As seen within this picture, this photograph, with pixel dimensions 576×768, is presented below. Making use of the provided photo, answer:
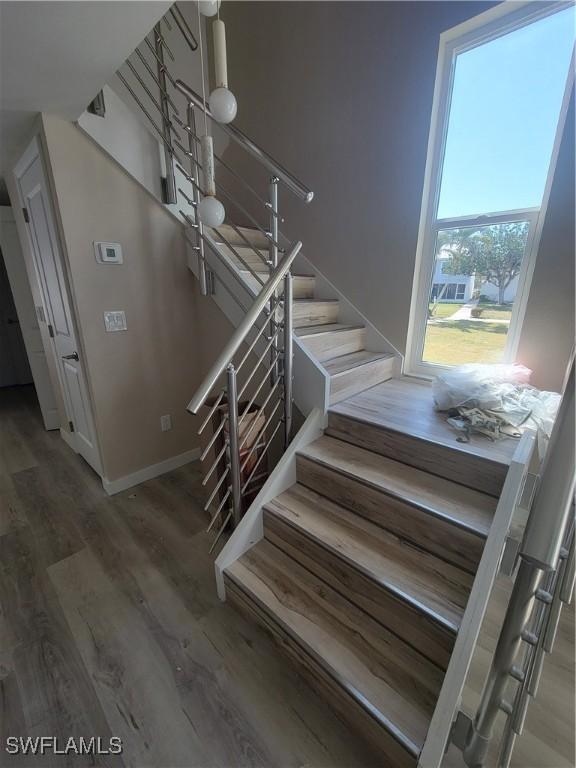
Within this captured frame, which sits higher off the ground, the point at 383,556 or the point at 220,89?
the point at 220,89

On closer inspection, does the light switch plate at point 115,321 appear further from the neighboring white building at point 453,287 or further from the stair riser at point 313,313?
the neighboring white building at point 453,287

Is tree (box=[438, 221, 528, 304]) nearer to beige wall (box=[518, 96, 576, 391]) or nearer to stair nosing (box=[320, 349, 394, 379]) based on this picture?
beige wall (box=[518, 96, 576, 391])

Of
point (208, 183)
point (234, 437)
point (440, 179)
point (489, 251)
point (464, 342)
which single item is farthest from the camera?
point (464, 342)

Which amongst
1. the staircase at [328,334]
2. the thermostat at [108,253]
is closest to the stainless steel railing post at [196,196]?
the staircase at [328,334]

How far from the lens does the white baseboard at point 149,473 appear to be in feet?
7.34

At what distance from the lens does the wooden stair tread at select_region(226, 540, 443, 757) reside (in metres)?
0.95

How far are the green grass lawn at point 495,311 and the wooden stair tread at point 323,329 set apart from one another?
2.68 feet

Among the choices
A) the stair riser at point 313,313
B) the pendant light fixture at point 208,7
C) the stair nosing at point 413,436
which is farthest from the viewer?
the stair riser at point 313,313

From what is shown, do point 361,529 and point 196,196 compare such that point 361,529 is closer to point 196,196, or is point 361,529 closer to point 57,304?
point 196,196

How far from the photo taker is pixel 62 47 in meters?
1.25

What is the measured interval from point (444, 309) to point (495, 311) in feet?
→ 1.02

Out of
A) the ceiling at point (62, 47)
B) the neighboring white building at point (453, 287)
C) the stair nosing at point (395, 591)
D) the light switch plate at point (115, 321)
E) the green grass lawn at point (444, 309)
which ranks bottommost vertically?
the stair nosing at point (395, 591)

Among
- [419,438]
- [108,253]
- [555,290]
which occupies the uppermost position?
[108,253]

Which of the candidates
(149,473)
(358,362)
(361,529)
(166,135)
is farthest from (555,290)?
(149,473)
